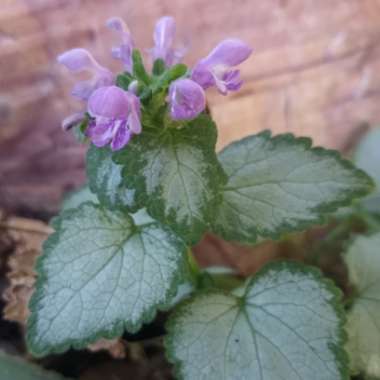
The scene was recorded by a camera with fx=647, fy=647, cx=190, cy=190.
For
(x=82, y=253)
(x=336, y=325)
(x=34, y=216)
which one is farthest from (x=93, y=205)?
(x=34, y=216)

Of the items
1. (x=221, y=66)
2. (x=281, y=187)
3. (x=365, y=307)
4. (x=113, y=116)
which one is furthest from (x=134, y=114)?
(x=365, y=307)

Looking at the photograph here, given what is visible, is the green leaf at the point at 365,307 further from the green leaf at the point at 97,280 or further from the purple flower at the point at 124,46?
the purple flower at the point at 124,46

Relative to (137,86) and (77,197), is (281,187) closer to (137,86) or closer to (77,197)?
(137,86)

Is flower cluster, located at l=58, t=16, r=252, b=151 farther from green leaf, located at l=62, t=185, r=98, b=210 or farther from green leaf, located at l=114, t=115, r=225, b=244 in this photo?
green leaf, located at l=62, t=185, r=98, b=210

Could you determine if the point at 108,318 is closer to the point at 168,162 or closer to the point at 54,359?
the point at 168,162

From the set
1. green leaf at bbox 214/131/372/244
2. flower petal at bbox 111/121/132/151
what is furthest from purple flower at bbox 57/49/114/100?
green leaf at bbox 214/131/372/244

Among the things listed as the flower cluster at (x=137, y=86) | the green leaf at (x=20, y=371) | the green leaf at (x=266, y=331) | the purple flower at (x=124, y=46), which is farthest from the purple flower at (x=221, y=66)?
the green leaf at (x=20, y=371)
